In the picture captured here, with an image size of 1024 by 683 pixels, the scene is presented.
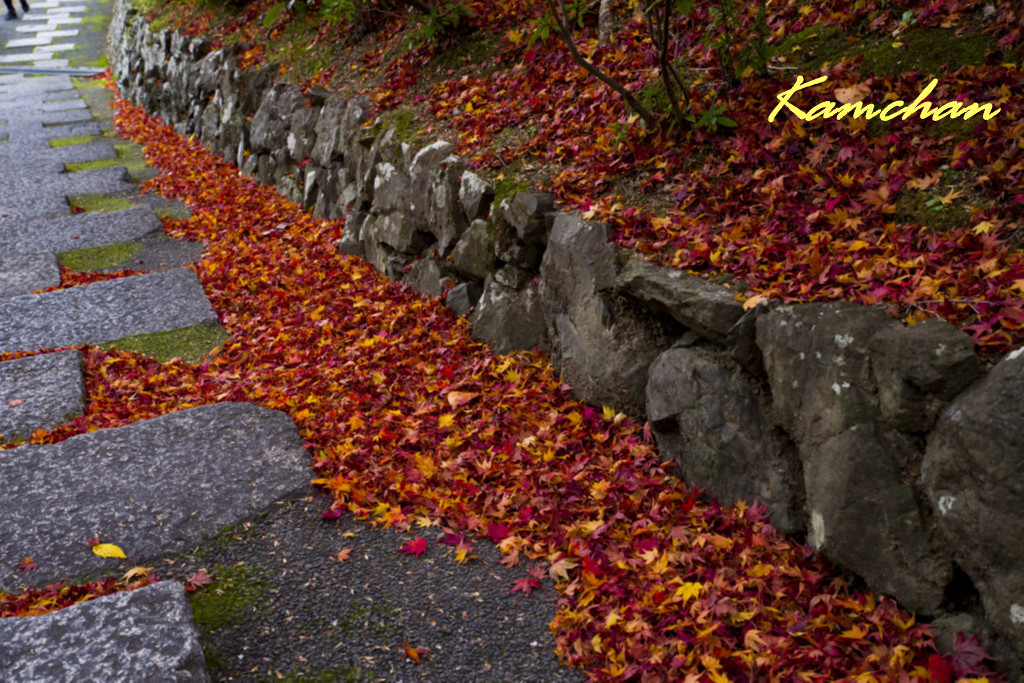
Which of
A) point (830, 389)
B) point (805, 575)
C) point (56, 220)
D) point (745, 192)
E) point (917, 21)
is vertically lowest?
point (56, 220)

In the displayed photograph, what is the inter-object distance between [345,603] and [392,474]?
2.81 feet

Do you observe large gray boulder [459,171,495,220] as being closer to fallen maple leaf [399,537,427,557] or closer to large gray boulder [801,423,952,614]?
fallen maple leaf [399,537,427,557]

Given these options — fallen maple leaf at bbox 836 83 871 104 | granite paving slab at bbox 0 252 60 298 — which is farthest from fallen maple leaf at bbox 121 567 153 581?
granite paving slab at bbox 0 252 60 298

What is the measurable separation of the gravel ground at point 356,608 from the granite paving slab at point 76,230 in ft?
17.8

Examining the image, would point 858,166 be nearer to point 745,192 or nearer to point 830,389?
point 745,192

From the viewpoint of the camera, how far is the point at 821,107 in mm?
4012

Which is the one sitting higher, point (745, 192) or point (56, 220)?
point (745, 192)

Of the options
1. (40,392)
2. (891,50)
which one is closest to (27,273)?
(40,392)

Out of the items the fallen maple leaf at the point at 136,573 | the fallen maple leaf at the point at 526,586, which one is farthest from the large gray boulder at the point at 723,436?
the fallen maple leaf at the point at 136,573

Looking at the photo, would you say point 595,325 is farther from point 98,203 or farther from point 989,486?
point 98,203

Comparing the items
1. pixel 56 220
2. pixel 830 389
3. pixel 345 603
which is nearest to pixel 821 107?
pixel 830 389

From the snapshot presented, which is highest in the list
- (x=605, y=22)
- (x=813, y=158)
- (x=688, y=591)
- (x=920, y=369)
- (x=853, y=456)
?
(x=605, y=22)

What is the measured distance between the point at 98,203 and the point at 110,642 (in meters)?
7.83

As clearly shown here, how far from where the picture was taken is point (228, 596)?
10.2 ft
